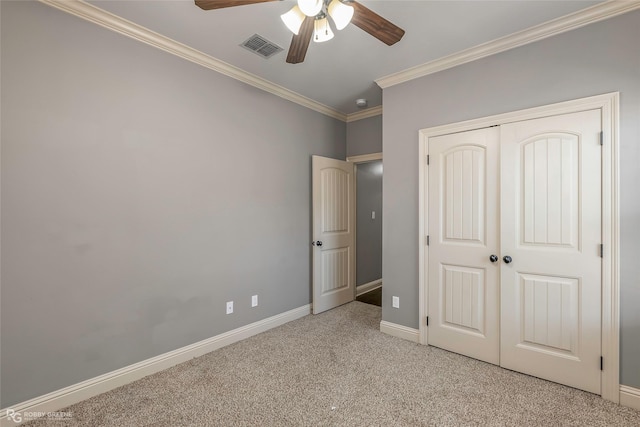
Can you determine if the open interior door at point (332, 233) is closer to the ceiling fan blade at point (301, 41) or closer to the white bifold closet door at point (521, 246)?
the white bifold closet door at point (521, 246)

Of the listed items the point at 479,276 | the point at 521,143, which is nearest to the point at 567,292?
the point at 479,276

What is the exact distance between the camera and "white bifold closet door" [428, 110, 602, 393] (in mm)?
2053

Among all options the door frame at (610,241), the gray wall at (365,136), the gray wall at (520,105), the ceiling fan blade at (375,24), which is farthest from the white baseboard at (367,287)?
the ceiling fan blade at (375,24)

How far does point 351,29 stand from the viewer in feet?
7.25

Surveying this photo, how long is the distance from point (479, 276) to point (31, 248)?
331 centimetres

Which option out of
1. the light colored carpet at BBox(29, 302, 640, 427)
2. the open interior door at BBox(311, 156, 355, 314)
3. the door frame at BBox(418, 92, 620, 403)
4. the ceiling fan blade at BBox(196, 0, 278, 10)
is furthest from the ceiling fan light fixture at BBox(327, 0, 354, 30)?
the light colored carpet at BBox(29, 302, 640, 427)

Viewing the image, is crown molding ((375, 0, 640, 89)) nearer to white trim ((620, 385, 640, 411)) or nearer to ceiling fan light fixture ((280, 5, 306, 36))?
ceiling fan light fixture ((280, 5, 306, 36))

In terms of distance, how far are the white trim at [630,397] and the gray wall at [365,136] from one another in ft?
10.1

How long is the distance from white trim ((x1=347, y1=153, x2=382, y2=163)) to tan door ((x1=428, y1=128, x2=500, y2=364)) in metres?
1.17

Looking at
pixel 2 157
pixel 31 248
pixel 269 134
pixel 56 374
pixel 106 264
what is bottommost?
pixel 56 374

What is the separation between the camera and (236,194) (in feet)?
9.59

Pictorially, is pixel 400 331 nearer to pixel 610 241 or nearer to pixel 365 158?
pixel 610 241

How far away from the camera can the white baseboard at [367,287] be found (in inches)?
183

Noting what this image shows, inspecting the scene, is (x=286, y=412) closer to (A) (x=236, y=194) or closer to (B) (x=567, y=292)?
(A) (x=236, y=194)
